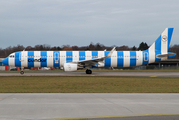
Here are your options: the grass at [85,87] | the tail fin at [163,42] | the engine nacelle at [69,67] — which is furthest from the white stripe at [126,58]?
the grass at [85,87]

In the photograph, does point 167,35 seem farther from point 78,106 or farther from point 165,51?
point 78,106

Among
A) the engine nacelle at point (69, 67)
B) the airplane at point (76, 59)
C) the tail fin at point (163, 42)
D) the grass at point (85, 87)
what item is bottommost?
the grass at point (85, 87)

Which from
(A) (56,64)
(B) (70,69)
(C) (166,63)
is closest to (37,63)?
(A) (56,64)

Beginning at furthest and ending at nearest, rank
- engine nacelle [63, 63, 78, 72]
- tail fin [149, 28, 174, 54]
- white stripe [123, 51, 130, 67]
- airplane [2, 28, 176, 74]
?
tail fin [149, 28, 174, 54] < white stripe [123, 51, 130, 67] < airplane [2, 28, 176, 74] < engine nacelle [63, 63, 78, 72]

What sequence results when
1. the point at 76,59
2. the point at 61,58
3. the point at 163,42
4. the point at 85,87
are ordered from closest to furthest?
1. the point at 85,87
2. the point at 61,58
3. the point at 76,59
4. the point at 163,42

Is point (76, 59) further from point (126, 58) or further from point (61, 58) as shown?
point (126, 58)

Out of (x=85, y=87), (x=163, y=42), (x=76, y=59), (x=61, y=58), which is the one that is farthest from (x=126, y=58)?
(x=85, y=87)

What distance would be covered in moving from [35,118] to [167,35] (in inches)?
1454

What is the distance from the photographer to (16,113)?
8.22 meters

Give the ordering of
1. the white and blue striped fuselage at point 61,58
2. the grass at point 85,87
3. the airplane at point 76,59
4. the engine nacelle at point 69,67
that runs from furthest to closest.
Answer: the white and blue striped fuselage at point 61,58 → the airplane at point 76,59 → the engine nacelle at point 69,67 → the grass at point 85,87

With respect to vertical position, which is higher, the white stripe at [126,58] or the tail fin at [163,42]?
the tail fin at [163,42]

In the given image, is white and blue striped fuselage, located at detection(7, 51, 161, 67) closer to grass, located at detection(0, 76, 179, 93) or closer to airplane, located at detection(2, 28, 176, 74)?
airplane, located at detection(2, 28, 176, 74)

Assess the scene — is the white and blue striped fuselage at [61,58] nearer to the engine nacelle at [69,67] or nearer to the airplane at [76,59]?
the airplane at [76,59]

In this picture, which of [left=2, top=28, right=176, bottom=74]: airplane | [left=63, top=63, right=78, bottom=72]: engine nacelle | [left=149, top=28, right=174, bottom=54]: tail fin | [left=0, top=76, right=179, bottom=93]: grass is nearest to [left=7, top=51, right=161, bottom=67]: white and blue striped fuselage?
[left=2, top=28, right=176, bottom=74]: airplane
